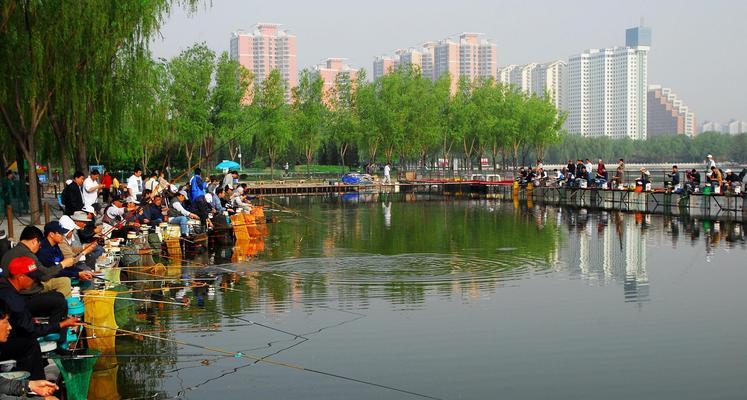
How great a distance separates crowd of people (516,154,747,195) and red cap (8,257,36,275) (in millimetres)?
26991

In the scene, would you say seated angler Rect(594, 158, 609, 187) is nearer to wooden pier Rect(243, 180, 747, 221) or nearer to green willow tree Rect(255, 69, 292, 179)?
wooden pier Rect(243, 180, 747, 221)

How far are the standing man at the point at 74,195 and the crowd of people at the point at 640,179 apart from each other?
72.1ft

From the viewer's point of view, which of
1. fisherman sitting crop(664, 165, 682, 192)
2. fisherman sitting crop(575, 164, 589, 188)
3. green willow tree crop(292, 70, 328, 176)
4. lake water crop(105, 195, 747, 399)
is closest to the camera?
lake water crop(105, 195, 747, 399)

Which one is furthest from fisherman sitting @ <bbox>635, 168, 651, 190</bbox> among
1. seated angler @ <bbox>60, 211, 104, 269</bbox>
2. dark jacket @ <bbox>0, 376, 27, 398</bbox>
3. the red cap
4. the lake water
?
dark jacket @ <bbox>0, 376, 27, 398</bbox>

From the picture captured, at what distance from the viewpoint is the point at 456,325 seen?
12.4 m

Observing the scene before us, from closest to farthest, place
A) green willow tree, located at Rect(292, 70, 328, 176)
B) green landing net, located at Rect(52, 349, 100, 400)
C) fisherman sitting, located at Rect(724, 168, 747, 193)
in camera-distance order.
Result: green landing net, located at Rect(52, 349, 100, 400) → fisherman sitting, located at Rect(724, 168, 747, 193) → green willow tree, located at Rect(292, 70, 328, 176)

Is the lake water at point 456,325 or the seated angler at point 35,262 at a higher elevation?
the seated angler at point 35,262

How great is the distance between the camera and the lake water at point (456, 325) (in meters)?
9.55

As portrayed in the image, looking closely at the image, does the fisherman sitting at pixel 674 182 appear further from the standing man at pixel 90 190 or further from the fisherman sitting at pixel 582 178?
the standing man at pixel 90 190

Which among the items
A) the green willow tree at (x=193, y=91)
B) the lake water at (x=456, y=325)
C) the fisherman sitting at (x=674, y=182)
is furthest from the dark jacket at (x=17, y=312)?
the green willow tree at (x=193, y=91)

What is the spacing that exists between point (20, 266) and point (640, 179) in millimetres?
31980

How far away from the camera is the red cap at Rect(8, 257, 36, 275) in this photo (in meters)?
8.80

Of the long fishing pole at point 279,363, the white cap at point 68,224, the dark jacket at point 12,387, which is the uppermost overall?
the white cap at point 68,224

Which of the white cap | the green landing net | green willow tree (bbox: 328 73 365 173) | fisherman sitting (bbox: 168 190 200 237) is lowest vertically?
the green landing net
